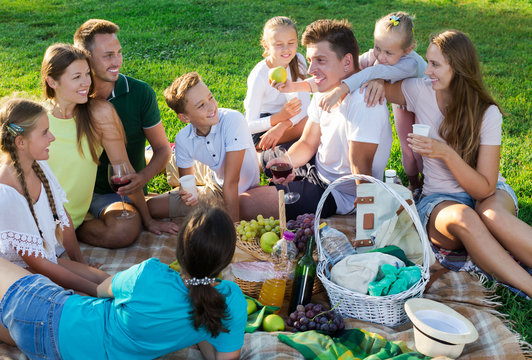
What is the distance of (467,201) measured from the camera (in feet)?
13.6

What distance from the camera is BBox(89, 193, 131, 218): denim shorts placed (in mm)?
4562

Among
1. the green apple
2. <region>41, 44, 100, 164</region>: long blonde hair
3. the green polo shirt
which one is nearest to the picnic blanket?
the green apple

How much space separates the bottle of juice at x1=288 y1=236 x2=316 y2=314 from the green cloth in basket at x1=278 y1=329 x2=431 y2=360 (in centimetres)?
32

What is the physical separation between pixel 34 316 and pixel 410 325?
2.18 meters

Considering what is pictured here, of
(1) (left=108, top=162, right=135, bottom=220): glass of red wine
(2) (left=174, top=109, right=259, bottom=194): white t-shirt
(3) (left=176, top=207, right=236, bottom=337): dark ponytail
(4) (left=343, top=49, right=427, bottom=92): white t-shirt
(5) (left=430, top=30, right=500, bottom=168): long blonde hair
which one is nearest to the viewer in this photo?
(3) (left=176, top=207, right=236, bottom=337): dark ponytail

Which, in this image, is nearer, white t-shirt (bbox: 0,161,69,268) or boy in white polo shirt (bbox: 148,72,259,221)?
white t-shirt (bbox: 0,161,69,268)

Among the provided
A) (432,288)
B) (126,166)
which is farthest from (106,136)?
(432,288)

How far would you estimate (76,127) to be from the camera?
165 inches

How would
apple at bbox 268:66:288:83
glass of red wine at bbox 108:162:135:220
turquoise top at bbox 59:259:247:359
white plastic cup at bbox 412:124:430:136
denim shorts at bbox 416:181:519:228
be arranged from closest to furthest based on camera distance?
turquoise top at bbox 59:259:247:359
white plastic cup at bbox 412:124:430:136
glass of red wine at bbox 108:162:135:220
denim shorts at bbox 416:181:519:228
apple at bbox 268:66:288:83

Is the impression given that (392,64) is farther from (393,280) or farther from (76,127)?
(76,127)

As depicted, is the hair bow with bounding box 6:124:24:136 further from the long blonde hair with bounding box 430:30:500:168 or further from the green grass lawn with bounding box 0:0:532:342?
the long blonde hair with bounding box 430:30:500:168

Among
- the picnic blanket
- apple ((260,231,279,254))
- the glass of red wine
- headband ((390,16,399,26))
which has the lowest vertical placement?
the picnic blanket

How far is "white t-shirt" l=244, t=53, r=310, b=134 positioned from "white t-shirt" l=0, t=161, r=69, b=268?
2.22 meters

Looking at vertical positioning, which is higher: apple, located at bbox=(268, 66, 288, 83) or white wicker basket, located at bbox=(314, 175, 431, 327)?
apple, located at bbox=(268, 66, 288, 83)
